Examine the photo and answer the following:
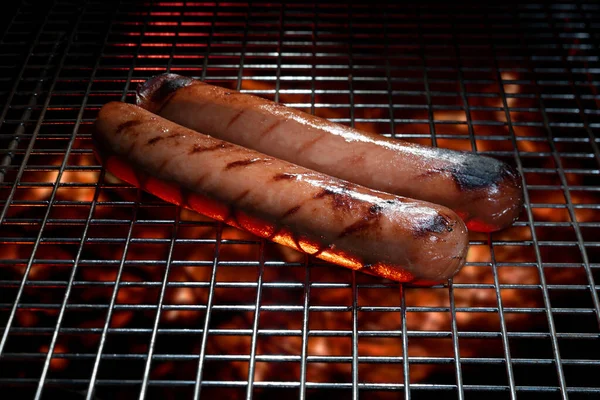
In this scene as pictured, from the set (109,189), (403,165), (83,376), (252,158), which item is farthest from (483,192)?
(83,376)

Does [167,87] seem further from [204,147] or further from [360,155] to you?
[360,155]

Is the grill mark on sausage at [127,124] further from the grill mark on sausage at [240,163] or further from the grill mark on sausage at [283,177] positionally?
the grill mark on sausage at [283,177]

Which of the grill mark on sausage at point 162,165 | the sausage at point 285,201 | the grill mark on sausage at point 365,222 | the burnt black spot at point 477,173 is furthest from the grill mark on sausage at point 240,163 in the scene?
the burnt black spot at point 477,173

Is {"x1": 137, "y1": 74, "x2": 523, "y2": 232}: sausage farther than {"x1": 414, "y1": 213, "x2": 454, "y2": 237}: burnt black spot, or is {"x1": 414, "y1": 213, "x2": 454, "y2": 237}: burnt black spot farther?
{"x1": 137, "y1": 74, "x2": 523, "y2": 232}: sausage

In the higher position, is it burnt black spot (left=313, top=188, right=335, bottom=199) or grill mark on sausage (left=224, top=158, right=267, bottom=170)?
burnt black spot (left=313, top=188, right=335, bottom=199)

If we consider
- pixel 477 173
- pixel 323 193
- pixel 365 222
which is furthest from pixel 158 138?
pixel 477 173

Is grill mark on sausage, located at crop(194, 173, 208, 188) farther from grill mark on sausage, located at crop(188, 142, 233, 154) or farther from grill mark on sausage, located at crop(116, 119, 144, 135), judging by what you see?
grill mark on sausage, located at crop(116, 119, 144, 135)

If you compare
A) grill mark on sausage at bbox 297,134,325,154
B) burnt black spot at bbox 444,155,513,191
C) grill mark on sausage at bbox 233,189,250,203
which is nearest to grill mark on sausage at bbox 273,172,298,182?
grill mark on sausage at bbox 233,189,250,203
